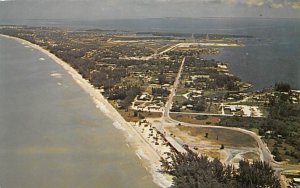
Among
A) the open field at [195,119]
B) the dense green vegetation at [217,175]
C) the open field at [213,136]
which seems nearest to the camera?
the dense green vegetation at [217,175]

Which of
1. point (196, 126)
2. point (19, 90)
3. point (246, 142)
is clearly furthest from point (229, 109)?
point (19, 90)

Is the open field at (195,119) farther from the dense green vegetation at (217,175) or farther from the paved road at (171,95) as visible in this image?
the dense green vegetation at (217,175)

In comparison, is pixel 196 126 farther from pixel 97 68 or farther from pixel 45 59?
pixel 45 59

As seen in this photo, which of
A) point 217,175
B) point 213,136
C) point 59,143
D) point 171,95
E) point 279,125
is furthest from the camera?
point 171,95

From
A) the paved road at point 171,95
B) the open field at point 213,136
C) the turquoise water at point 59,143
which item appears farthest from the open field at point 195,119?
the turquoise water at point 59,143

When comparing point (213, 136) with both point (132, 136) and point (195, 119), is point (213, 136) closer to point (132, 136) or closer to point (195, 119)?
point (195, 119)

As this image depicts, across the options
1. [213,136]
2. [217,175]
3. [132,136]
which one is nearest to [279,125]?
[213,136]

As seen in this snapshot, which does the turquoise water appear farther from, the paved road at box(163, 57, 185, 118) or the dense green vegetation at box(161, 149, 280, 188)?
the paved road at box(163, 57, 185, 118)
